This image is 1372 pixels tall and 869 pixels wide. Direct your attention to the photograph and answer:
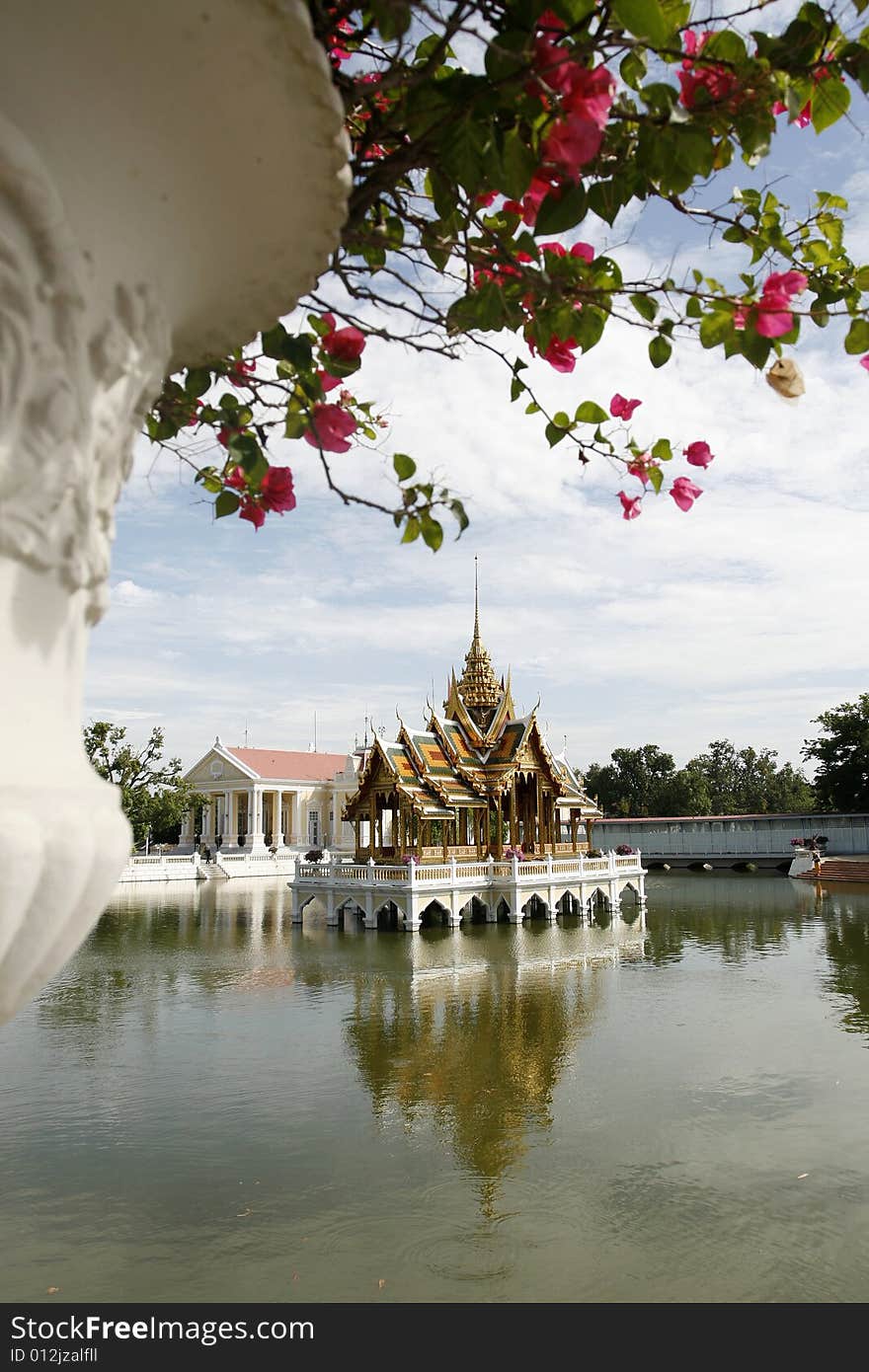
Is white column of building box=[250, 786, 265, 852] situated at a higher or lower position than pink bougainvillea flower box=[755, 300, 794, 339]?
lower

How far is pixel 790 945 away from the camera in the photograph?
1485 centimetres

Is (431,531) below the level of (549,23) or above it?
below

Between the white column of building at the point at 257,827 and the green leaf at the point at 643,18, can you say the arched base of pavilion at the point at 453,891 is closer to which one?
the green leaf at the point at 643,18

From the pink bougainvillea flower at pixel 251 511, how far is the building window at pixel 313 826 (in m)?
45.3

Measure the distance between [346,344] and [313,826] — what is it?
46.2m

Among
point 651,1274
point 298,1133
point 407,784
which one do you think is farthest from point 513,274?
point 407,784

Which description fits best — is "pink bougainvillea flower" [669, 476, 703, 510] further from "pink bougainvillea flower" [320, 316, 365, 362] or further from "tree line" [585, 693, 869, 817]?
"tree line" [585, 693, 869, 817]

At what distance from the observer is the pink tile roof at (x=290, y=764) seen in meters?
46.7

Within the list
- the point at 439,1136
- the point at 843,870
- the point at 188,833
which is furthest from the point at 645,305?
the point at 188,833

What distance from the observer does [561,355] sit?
1985 millimetres

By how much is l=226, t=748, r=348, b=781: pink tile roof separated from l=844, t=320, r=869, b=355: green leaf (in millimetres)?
44627

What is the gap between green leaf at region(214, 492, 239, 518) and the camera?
2023mm

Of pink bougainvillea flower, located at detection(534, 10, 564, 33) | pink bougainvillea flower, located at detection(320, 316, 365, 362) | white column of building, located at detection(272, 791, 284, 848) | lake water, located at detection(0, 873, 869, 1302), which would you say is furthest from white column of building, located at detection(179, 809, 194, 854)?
pink bougainvillea flower, located at detection(534, 10, 564, 33)

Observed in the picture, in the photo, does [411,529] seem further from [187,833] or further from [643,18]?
[187,833]
